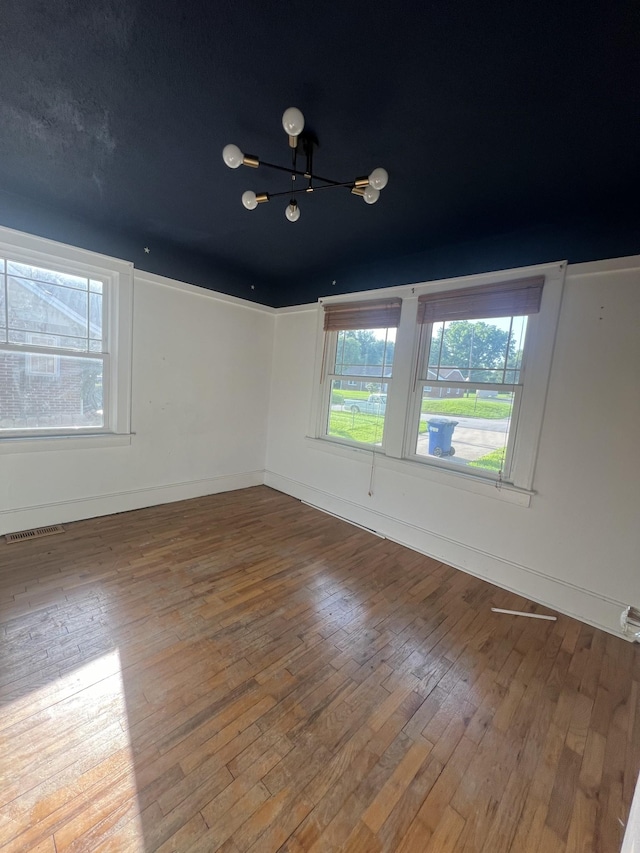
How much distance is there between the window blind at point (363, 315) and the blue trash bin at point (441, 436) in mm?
999

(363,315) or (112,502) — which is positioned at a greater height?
(363,315)

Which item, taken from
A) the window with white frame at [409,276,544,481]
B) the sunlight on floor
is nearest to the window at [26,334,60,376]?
the sunlight on floor

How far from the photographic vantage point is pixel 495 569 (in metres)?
2.59

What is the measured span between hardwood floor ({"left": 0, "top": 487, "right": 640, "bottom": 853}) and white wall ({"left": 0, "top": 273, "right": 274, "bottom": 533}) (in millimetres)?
627

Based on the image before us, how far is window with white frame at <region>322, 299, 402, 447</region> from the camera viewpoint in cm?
326

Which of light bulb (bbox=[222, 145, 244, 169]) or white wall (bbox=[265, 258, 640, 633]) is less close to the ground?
light bulb (bbox=[222, 145, 244, 169])

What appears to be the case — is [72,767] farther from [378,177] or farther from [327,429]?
[327,429]

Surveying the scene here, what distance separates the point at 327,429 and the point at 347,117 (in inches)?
110

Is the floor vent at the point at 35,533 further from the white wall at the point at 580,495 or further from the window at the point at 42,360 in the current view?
the white wall at the point at 580,495

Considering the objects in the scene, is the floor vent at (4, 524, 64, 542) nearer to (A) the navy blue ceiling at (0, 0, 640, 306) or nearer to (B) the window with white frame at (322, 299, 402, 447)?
(A) the navy blue ceiling at (0, 0, 640, 306)

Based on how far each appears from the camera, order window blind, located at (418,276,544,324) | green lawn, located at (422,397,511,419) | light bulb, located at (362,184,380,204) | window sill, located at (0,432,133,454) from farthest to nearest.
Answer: window sill, located at (0,432,133,454)
green lawn, located at (422,397,511,419)
window blind, located at (418,276,544,324)
light bulb, located at (362,184,380,204)

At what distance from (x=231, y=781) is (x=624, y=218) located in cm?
348

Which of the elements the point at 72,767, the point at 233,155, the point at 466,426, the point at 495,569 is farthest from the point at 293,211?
the point at 495,569

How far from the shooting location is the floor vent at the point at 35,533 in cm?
269
